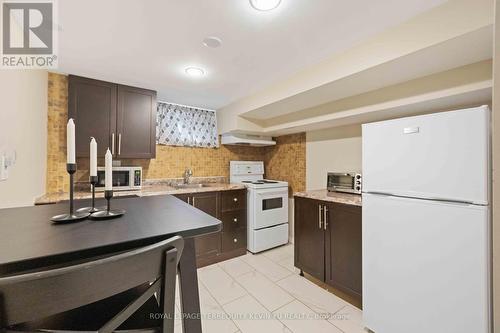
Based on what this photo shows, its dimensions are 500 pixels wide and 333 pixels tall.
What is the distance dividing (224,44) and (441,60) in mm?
1524

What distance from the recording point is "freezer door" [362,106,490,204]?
45.1 inches

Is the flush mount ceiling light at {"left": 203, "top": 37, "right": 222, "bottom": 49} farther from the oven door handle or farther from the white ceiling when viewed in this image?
the oven door handle

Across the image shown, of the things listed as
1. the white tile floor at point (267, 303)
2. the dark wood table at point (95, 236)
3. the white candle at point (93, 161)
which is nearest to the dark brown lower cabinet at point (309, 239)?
the white tile floor at point (267, 303)

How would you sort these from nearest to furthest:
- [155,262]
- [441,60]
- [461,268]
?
[155,262] < [461,268] < [441,60]

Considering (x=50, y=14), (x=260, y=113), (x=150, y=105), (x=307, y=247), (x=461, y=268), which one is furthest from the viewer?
(x=260, y=113)

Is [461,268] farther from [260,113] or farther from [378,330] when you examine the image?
[260,113]

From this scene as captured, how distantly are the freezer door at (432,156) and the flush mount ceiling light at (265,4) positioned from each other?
1.08m

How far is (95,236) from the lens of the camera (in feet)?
2.16

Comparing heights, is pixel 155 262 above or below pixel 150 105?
below

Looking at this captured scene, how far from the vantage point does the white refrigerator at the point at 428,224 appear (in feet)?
3.75

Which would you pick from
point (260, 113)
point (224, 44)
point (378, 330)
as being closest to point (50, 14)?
point (224, 44)

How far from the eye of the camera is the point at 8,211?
0.91 m

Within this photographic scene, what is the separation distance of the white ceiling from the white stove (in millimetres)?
1561

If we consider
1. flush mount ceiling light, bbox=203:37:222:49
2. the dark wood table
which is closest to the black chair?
the dark wood table
